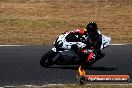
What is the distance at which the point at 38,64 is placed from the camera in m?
17.4

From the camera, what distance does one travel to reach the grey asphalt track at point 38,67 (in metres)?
15.4

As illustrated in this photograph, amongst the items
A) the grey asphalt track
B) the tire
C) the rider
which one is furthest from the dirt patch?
the rider

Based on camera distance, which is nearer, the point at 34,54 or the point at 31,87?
the point at 31,87

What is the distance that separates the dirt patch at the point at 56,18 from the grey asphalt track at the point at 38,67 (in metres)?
2.19

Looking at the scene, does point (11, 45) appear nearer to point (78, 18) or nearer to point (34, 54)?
point (34, 54)

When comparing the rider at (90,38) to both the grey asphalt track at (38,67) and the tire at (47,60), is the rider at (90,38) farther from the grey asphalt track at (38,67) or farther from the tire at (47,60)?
the tire at (47,60)

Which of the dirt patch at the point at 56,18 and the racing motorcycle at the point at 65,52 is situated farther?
the dirt patch at the point at 56,18

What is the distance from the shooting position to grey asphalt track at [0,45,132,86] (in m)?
15.4

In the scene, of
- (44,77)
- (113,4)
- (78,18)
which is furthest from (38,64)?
(113,4)

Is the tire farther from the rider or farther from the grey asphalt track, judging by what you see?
the rider

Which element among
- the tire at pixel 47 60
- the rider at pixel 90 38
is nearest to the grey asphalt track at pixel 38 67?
the tire at pixel 47 60

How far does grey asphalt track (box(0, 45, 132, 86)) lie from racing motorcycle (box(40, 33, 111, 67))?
0.70 ft

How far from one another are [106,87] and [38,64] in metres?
3.96

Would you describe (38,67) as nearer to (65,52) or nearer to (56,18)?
(65,52)
